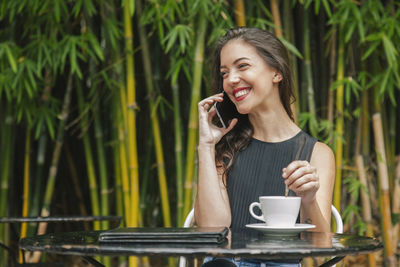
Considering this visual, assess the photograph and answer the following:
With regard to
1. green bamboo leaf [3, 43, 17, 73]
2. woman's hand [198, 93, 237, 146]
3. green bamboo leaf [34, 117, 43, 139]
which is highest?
green bamboo leaf [3, 43, 17, 73]

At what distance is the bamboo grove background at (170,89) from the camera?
2.60m

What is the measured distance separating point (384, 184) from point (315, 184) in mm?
1641

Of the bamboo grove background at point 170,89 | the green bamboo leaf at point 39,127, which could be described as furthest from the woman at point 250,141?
the green bamboo leaf at point 39,127

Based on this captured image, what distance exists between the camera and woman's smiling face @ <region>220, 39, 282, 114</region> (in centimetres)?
168

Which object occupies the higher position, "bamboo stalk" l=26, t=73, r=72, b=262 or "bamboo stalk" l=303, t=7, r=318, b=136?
"bamboo stalk" l=303, t=7, r=318, b=136

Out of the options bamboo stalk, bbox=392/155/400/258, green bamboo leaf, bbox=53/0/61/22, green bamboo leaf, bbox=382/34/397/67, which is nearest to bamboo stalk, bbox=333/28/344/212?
green bamboo leaf, bbox=382/34/397/67

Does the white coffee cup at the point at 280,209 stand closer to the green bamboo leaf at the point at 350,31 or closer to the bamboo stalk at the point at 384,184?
the green bamboo leaf at the point at 350,31

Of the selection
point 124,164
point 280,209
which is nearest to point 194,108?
point 124,164

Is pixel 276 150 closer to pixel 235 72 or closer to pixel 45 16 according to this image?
pixel 235 72

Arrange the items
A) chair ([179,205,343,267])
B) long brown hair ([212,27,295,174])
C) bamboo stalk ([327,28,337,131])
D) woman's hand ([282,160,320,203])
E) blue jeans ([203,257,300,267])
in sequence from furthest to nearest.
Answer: bamboo stalk ([327,28,337,131])
long brown hair ([212,27,295,174])
chair ([179,205,343,267])
blue jeans ([203,257,300,267])
woman's hand ([282,160,320,203])

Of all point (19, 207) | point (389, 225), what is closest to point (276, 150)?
point (389, 225)

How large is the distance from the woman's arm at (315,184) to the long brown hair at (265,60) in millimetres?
228

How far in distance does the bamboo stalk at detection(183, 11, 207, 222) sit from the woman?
25.2 inches

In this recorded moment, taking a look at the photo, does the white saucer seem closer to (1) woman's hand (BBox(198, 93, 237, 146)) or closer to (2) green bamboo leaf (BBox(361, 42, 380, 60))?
(1) woman's hand (BBox(198, 93, 237, 146))
